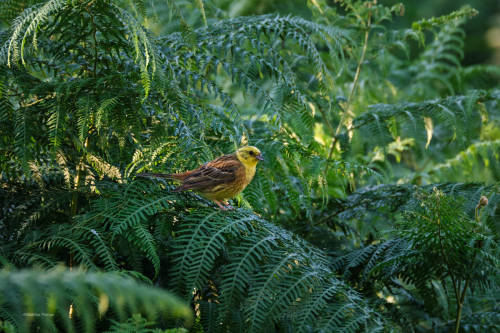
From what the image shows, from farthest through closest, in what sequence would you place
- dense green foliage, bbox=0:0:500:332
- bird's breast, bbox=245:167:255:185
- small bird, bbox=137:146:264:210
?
bird's breast, bbox=245:167:255:185, small bird, bbox=137:146:264:210, dense green foliage, bbox=0:0:500:332

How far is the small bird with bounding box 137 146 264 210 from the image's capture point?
87.2 inches

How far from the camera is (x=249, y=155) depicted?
2.56 m

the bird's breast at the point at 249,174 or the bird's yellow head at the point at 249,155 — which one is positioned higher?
the bird's yellow head at the point at 249,155

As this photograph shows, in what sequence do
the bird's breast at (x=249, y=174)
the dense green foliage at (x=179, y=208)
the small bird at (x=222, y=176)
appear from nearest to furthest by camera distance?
1. the dense green foliage at (x=179, y=208)
2. the small bird at (x=222, y=176)
3. the bird's breast at (x=249, y=174)

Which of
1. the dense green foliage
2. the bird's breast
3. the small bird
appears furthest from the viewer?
the bird's breast

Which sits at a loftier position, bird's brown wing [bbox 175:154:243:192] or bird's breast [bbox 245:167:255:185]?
bird's brown wing [bbox 175:154:243:192]

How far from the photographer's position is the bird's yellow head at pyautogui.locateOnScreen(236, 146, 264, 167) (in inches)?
99.1

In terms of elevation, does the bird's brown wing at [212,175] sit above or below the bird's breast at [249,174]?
above

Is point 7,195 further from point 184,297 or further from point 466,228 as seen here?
point 466,228

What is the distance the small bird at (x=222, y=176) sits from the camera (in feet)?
7.27

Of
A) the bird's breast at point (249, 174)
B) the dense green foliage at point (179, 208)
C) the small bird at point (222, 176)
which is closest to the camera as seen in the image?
the dense green foliage at point (179, 208)

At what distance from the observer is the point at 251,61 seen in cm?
256

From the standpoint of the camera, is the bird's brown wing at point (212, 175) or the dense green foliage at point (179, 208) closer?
the dense green foliage at point (179, 208)

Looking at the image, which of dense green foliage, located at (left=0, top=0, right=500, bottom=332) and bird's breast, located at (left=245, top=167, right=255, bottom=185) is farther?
bird's breast, located at (left=245, top=167, right=255, bottom=185)
